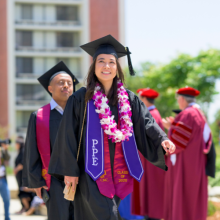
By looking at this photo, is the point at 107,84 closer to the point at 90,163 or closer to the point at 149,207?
the point at 90,163

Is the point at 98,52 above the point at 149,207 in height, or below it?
above

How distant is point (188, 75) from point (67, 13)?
17.8m

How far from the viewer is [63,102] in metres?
4.68

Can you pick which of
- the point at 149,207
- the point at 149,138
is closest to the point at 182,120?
the point at 149,207

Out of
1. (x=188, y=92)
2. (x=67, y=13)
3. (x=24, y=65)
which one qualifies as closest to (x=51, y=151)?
(x=188, y=92)

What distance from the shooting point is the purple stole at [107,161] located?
3449mm

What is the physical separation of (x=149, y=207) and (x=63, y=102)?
2.93 meters

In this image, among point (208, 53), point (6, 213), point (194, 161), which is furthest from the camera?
point (208, 53)

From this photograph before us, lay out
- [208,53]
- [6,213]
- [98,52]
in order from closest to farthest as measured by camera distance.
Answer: [98,52], [6,213], [208,53]

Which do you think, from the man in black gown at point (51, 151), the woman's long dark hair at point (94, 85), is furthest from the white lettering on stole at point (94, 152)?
the man in black gown at point (51, 151)

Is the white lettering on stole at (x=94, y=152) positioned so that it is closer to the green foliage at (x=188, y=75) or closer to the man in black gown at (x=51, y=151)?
the man in black gown at (x=51, y=151)

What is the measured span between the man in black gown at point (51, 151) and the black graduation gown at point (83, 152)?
1.98 feet

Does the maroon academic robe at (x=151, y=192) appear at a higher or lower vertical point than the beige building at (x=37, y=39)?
lower

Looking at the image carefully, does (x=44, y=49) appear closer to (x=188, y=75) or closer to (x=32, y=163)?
(x=188, y=75)
